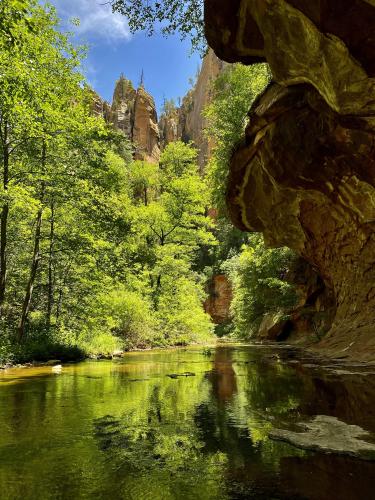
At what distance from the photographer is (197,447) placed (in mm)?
3363

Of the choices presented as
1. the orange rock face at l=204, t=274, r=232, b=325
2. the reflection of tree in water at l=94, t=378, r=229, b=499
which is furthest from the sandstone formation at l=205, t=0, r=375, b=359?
the orange rock face at l=204, t=274, r=232, b=325

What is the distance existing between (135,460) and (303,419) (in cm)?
199

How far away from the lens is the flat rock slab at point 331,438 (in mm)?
3051

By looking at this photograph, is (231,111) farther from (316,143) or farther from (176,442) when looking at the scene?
(176,442)

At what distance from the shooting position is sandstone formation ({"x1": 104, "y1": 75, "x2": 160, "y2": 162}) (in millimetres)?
65438

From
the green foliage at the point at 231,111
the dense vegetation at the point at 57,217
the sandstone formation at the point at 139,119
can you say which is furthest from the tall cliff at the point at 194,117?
the dense vegetation at the point at 57,217

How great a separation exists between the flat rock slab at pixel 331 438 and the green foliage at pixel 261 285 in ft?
58.6

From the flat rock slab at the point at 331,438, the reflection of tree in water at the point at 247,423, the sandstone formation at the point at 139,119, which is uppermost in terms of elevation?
the sandstone formation at the point at 139,119

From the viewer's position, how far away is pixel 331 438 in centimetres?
338

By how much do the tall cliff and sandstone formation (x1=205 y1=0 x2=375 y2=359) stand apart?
167ft

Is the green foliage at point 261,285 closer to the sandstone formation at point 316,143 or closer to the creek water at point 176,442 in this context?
the sandstone formation at point 316,143

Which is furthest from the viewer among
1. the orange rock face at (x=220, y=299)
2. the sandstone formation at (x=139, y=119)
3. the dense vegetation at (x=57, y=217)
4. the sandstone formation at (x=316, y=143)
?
the sandstone formation at (x=139, y=119)

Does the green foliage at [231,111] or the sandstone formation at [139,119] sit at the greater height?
the sandstone formation at [139,119]

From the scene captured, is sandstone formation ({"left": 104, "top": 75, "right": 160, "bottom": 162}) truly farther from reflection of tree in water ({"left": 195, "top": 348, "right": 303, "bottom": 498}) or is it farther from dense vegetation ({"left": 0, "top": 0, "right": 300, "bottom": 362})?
reflection of tree in water ({"left": 195, "top": 348, "right": 303, "bottom": 498})
